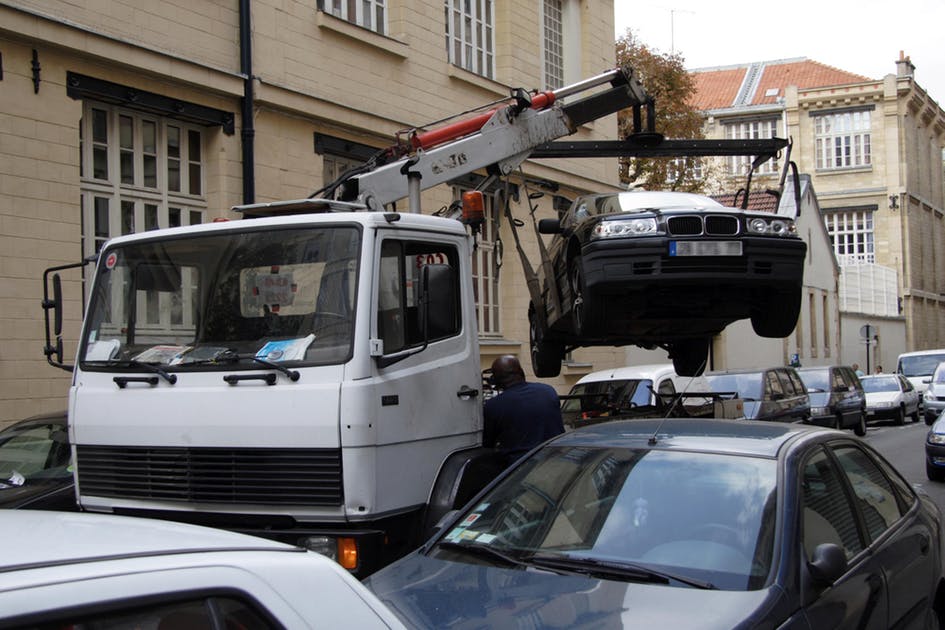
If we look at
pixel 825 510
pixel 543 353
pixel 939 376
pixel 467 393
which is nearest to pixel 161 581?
pixel 825 510

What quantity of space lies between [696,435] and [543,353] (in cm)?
461

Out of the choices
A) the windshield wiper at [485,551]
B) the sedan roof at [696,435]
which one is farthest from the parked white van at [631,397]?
the windshield wiper at [485,551]

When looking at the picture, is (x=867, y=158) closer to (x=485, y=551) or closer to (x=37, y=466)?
(x=37, y=466)

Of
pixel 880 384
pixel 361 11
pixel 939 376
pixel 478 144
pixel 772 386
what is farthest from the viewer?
pixel 880 384

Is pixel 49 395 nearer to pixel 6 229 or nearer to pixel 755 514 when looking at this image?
pixel 6 229

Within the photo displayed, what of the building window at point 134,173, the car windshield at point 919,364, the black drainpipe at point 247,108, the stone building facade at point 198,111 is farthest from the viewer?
the car windshield at point 919,364

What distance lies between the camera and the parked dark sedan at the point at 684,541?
3.84 meters

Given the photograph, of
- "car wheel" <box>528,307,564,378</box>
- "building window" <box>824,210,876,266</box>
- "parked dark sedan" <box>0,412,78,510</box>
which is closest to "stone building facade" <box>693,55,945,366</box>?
"building window" <box>824,210,876,266</box>

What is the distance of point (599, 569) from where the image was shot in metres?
4.15

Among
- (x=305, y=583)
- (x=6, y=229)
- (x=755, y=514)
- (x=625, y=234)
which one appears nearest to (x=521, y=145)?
(x=625, y=234)

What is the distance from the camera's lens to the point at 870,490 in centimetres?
498

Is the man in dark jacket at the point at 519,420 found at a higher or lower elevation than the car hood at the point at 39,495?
higher

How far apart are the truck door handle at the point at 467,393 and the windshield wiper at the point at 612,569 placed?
2183mm

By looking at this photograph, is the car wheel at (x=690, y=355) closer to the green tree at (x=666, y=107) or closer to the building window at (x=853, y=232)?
the green tree at (x=666, y=107)
